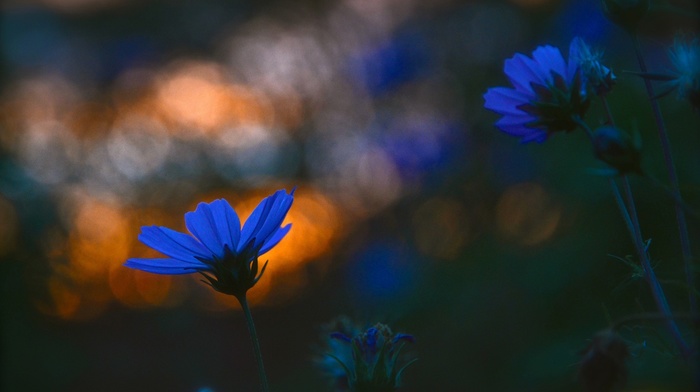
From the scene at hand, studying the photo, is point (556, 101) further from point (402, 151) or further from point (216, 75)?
point (216, 75)

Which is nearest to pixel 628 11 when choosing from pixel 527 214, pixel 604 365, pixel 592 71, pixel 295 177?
pixel 592 71

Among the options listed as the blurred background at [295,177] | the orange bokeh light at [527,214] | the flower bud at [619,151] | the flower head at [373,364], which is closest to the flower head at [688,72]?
the flower bud at [619,151]

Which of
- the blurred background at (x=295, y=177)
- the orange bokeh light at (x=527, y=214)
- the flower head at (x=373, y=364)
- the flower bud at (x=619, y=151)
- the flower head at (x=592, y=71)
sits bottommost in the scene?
the flower head at (x=373, y=364)

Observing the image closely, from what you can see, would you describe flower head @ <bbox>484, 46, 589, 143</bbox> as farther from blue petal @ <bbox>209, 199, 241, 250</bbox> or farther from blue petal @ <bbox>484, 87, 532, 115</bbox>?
blue petal @ <bbox>209, 199, 241, 250</bbox>

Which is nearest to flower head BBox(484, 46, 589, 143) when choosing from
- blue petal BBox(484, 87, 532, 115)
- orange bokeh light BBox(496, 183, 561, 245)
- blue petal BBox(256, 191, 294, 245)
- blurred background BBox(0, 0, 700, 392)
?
blue petal BBox(484, 87, 532, 115)

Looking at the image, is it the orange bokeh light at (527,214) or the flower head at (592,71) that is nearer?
the flower head at (592,71)

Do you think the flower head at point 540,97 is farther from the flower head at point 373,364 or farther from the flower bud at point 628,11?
the flower head at point 373,364

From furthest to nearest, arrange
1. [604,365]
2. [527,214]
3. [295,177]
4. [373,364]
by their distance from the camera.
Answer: [295,177] → [527,214] → [373,364] → [604,365]

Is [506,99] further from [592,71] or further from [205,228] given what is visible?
[205,228]
